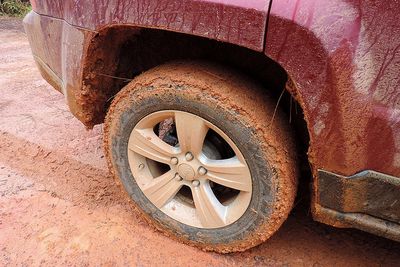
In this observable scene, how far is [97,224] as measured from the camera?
2.38 metres

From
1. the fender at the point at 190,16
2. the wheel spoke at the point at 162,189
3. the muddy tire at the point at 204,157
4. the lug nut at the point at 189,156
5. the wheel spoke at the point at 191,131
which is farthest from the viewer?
the wheel spoke at the point at 162,189

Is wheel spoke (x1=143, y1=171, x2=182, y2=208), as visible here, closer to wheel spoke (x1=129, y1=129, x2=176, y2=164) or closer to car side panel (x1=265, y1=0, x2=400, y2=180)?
wheel spoke (x1=129, y1=129, x2=176, y2=164)

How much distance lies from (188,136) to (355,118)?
2.58 ft

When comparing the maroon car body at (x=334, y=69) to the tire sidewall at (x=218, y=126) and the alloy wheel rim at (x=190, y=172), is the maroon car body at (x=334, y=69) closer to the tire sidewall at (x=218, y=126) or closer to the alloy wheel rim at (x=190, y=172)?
the tire sidewall at (x=218, y=126)

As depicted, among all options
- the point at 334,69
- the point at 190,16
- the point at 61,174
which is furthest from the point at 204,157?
the point at 61,174

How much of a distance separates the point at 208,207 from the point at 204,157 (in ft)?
0.86

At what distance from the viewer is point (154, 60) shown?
2.34 meters

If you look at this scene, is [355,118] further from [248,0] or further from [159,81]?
[159,81]

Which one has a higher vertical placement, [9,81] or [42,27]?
[42,27]

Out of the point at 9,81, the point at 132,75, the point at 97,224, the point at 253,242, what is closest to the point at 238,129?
the point at 253,242

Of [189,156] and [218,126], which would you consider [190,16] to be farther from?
[189,156]

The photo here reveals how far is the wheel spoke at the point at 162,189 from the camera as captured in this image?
2.11m

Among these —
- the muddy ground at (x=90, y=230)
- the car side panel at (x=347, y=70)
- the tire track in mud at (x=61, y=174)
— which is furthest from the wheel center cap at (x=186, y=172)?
the car side panel at (x=347, y=70)

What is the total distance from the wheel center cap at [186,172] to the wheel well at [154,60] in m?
0.54
